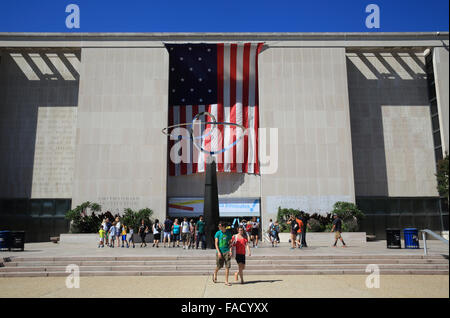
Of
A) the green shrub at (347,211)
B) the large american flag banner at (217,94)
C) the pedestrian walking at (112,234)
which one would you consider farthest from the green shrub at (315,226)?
the pedestrian walking at (112,234)

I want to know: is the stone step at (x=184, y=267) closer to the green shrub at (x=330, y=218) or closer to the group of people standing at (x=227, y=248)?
the group of people standing at (x=227, y=248)

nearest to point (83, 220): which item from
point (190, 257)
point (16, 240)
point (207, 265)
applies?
point (16, 240)

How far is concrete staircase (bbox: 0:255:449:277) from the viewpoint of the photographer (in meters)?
13.3

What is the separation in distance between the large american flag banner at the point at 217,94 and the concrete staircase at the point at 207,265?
15828mm

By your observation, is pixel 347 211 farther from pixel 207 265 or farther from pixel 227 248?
pixel 227 248

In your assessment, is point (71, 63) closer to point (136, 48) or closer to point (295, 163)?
point (136, 48)

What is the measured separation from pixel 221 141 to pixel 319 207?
30.0ft

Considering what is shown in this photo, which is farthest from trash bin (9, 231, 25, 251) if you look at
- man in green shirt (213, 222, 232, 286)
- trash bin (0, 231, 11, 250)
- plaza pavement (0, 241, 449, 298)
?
man in green shirt (213, 222, 232, 286)

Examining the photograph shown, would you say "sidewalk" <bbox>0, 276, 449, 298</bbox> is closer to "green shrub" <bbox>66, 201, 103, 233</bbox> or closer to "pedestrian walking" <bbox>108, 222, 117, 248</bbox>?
"pedestrian walking" <bbox>108, 222, 117, 248</bbox>

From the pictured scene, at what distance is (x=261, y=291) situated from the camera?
985 centimetres

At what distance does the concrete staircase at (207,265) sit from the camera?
13.3 meters
